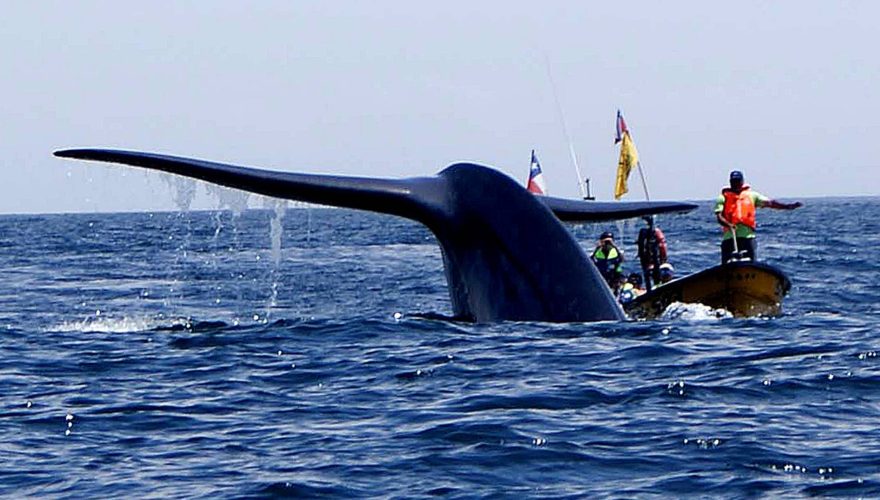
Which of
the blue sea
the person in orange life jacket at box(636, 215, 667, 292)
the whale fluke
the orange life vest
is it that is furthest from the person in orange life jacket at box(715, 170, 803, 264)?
the whale fluke

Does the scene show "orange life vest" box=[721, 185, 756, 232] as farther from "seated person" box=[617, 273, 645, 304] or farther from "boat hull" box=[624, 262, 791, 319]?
"seated person" box=[617, 273, 645, 304]

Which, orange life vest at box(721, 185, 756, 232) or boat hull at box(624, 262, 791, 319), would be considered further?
orange life vest at box(721, 185, 756, 232)

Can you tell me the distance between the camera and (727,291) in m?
17.2

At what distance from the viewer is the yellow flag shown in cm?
2609

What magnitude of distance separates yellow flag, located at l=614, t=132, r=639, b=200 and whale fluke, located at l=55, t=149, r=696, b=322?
13177mm

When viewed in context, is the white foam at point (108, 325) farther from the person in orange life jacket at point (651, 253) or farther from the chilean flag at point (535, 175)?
the chilean flag at point (535, 175)

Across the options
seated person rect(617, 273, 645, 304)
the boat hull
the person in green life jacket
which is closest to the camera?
the boat hull

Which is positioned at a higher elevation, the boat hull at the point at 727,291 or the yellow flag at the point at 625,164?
the yellow flag at the point at 625,164

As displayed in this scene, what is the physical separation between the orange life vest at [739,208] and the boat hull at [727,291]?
1.30 m

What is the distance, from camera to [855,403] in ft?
33.4

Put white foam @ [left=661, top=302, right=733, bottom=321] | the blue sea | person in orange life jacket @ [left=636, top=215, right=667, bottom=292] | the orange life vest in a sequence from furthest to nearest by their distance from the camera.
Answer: person in orange life jacket @ [left=636, top=215, right=667, bottom=292] → the orange life vest → white foam @ [left=661, top=302, right=733, bottom=321] → the blue sea

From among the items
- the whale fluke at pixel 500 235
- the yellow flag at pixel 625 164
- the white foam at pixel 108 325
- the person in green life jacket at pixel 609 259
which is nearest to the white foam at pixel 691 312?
the person in green life jacket at pixel 609 259

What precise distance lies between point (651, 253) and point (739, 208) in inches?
65.3

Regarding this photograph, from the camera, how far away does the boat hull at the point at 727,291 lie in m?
16.9
